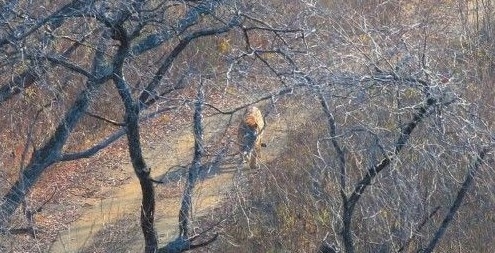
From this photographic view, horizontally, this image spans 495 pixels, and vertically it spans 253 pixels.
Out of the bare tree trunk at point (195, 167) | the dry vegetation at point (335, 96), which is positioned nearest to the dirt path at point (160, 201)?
the dry vegetation at point (335, 96)

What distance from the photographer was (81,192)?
39.2 ft

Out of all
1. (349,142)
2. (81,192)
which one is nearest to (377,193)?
(349,142)

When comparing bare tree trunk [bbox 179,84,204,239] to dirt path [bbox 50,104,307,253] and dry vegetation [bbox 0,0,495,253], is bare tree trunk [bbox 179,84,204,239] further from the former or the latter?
dirt path [bbox 50,104,307,253]

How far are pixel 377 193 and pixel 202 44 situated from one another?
3.59 m

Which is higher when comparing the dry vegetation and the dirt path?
the dry vegetation

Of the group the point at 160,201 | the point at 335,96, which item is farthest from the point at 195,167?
the point at 160,201

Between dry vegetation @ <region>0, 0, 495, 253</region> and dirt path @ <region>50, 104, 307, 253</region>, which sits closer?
dry vegetation @ <region>0, 0, 495, 253</region>

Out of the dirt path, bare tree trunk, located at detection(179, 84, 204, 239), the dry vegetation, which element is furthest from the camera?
the dirt path

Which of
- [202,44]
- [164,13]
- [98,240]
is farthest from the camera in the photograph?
[98,240]

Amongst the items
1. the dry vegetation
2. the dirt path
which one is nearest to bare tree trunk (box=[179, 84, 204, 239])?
the dry vegetation

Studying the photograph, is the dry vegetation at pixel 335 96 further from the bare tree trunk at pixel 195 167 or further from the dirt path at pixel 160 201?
the dirt path at pixel 160 201

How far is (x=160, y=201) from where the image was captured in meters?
9.95

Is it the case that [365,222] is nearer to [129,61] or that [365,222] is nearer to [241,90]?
[241,90]

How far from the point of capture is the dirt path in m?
9.53
